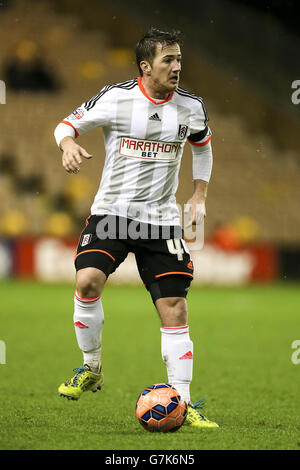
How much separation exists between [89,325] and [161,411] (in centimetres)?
72

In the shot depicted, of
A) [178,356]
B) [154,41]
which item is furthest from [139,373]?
[154,41]

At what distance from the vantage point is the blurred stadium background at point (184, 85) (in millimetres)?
16609

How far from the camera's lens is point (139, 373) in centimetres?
618

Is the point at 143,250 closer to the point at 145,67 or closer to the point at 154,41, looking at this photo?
the point at 145,67

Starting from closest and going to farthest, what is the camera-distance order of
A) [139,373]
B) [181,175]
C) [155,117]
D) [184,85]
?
[155,117] < [139,373] < [181,175] < [184,85]

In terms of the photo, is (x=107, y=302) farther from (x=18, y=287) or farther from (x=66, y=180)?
(x=66, y=180)

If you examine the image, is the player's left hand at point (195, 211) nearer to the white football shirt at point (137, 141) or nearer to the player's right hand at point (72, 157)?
the white football shirt at point (137, 141)

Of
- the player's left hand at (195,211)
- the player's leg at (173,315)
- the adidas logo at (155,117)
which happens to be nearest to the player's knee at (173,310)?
the player's leg at (173,315)

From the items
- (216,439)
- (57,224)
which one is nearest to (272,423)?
(216,439)

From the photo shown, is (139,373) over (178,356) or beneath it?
beneath

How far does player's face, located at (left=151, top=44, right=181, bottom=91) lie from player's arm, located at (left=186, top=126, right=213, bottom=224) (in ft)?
1.33

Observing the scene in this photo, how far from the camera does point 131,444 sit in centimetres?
358
